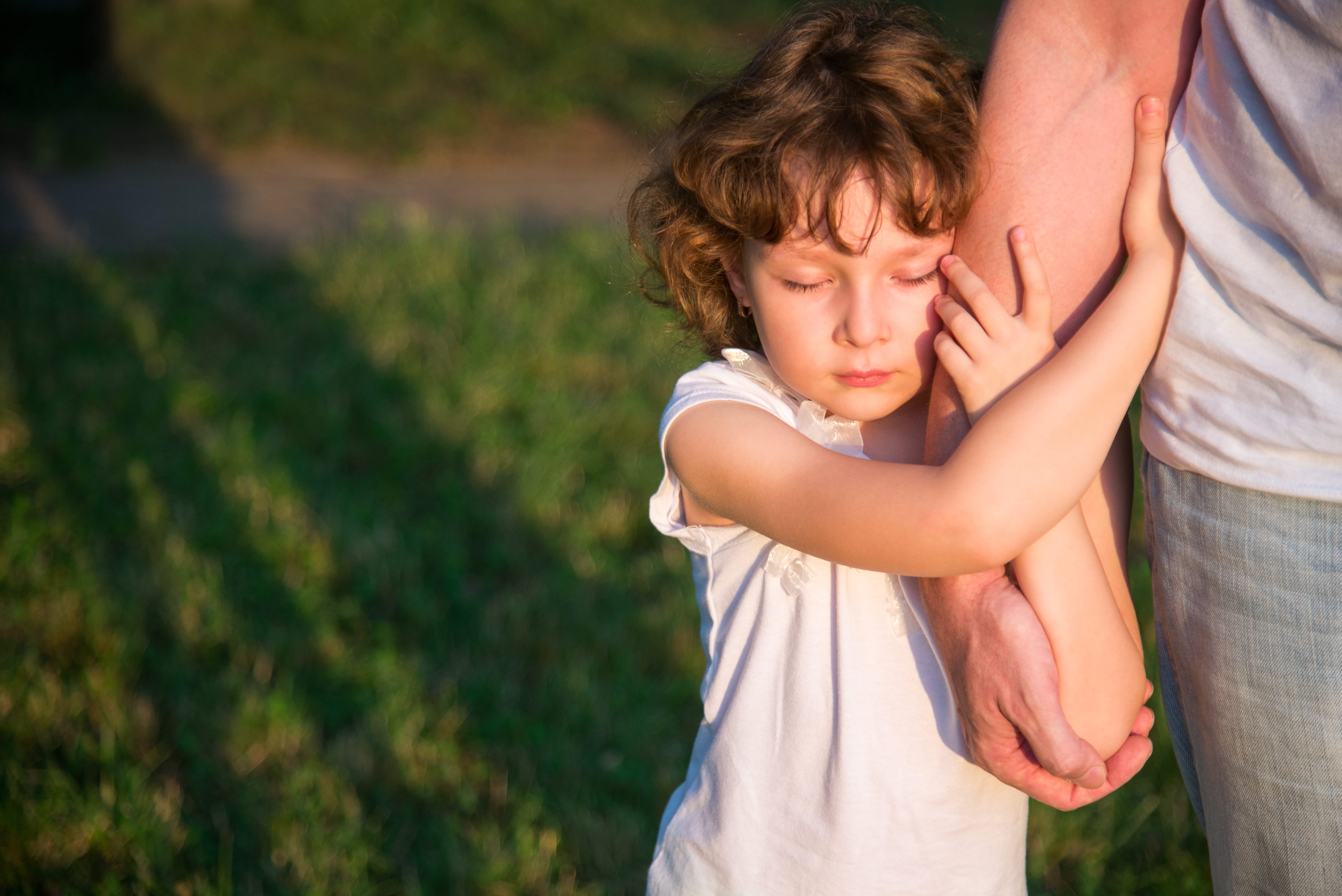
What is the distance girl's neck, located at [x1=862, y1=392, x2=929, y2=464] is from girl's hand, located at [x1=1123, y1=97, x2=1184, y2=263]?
365 millimetres

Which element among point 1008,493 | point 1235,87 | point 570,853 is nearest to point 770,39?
point 1235,87

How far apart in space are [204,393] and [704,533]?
11.6 feet

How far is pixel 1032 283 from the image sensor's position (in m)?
1.20

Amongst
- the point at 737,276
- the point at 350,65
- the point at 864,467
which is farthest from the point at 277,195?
the point at 864,467

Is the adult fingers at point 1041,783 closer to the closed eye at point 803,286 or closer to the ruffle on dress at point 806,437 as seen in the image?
the ruffle on dress at point 806,437

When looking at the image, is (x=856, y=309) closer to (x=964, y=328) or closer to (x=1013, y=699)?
(x=964, y=328)

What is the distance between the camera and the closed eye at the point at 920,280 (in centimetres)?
134

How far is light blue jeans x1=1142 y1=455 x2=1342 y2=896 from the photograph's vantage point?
43.6 inches

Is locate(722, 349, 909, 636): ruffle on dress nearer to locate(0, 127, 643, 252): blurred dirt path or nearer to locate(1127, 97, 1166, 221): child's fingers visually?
locate(1127, 97, 1166, 221): child's fingers

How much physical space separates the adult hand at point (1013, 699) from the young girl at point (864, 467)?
3cm

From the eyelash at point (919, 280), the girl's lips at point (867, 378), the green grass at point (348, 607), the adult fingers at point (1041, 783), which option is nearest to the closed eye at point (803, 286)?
the eyelash at point (919, 280)

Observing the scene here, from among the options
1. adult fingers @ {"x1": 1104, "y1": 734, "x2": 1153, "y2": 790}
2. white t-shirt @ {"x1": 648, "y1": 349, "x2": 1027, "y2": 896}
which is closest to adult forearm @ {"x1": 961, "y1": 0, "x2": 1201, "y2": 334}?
white t-shirt @ {"x1": 648, "y1": 349, "x2": 1027, "y2": 896}

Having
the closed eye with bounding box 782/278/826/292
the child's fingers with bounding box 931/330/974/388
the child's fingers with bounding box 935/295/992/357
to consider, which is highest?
the child's fingers with bounding box 935/295/992/357

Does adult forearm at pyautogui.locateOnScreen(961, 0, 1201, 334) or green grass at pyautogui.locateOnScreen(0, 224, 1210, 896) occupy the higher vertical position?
adult forearm at pyautogui.locateOnScreen(961, 0, 1201, 334)
